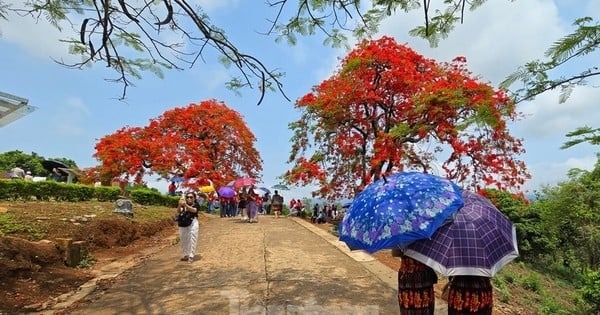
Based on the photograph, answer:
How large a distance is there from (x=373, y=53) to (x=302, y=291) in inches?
319

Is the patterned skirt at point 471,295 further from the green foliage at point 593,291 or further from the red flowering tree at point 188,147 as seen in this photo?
the red flowering tree at point 188,147

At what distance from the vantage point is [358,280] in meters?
6.66

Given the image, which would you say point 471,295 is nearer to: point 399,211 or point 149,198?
point 399,211

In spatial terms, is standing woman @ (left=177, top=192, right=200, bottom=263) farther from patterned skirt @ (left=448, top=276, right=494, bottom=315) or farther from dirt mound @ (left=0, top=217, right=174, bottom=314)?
patterned skirt @ (left=448, top=276, right=494, bottom=315)

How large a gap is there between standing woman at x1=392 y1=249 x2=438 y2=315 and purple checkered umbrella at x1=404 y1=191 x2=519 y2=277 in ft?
0.89

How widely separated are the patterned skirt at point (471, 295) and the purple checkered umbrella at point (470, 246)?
0.26 metres

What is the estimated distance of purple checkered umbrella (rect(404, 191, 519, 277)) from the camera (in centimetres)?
305

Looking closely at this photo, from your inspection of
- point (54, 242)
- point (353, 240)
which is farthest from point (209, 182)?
point (353, 240)


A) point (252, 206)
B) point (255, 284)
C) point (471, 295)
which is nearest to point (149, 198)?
point (252, 206)

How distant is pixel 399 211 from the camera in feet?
10.5

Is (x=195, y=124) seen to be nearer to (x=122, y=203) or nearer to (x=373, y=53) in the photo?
(x=122, y=203)

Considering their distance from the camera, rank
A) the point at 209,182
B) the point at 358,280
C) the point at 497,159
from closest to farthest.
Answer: the point at 358,280 → the point at 497,159 → the point at 209,182

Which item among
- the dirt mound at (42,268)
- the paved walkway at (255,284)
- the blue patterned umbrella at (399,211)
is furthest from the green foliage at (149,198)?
the blue patterned umbrella at (399,211)

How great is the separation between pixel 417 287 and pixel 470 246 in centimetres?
63
